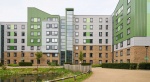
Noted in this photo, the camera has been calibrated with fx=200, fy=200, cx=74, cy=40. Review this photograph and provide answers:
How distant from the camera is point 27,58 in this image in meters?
77.9

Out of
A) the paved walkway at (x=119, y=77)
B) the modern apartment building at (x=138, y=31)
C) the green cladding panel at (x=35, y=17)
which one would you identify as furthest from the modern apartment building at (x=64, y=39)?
the paved walkway at (x=119, y=77)

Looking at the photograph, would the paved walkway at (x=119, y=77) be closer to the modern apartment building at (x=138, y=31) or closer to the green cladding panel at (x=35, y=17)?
the modern apartment building at (x=138, y=31)

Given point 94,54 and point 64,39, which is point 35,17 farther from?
point 94,54

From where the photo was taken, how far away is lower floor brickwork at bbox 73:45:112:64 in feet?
248

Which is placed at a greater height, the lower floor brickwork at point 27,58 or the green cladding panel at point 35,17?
the green cladding panel at point 35,17

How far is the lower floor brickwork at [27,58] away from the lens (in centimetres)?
7494

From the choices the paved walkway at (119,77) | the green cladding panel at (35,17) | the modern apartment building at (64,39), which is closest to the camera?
the paved walkway at (119,77)

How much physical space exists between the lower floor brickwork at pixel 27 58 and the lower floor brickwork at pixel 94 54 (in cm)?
816

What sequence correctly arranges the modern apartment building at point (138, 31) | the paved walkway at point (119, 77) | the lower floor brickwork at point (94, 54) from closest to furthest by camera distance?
1. the paved walkway at point (119, 77)
2. the modern apartment building at point (138, 31)
3. the lower floor brickwork at point (94, 54)

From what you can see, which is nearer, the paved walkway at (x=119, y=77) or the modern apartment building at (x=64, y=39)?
the paved walkway at (x=119, y=77)

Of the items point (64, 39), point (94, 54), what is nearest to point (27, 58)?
point (64, 39)

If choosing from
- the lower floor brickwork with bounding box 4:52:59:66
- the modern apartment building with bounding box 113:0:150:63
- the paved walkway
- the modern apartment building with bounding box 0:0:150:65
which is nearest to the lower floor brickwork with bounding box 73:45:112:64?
the modern apartment building with bounding box 0:0:150:65

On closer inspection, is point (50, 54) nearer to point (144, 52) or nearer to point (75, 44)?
point (75, 44)

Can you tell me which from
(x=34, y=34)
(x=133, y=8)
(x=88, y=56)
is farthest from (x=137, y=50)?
(x=34, y=34)
